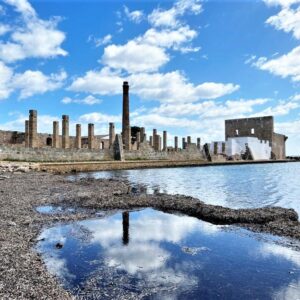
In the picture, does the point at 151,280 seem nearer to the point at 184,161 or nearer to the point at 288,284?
the point at 288,284

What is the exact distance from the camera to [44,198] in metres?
11.0

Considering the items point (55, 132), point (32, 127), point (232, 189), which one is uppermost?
point (32, 127)

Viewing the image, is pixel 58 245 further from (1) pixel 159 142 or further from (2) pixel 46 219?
(1) pixel 159 142

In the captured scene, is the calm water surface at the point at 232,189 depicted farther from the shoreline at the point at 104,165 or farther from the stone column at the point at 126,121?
the stone column at the point at 126,121

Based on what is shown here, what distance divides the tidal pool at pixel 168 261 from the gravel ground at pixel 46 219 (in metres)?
0.32

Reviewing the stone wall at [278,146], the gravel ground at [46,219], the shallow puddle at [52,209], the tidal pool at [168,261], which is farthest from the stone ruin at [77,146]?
the stone wall at [278,146]

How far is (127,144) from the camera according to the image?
41438 millimetres

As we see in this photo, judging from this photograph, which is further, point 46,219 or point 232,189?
point 232,189

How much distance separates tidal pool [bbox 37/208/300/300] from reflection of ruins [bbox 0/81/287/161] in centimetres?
2122

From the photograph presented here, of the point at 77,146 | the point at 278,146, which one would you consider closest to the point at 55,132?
the point at 77,146

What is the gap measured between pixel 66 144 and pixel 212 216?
28.9m

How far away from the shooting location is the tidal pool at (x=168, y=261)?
433 cm

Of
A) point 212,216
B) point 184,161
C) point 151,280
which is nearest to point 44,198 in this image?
point 212,216

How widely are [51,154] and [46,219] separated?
896 inches
